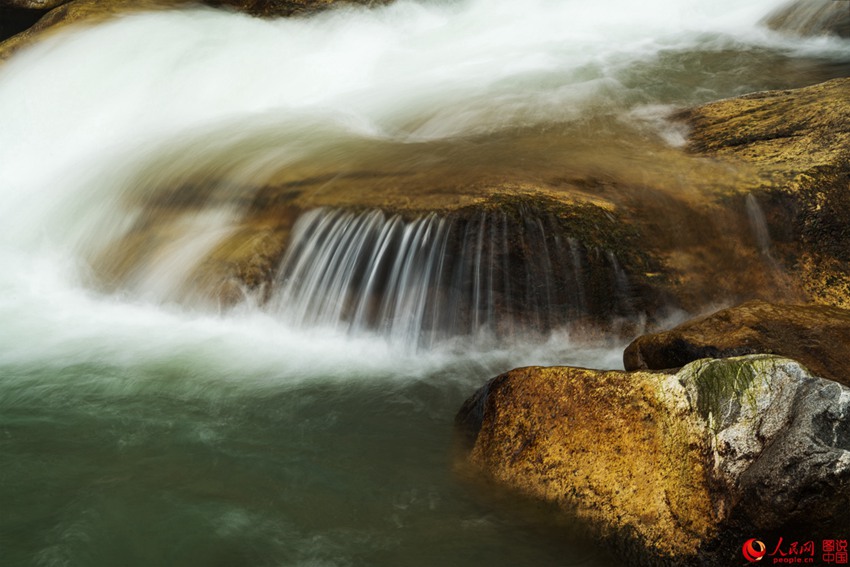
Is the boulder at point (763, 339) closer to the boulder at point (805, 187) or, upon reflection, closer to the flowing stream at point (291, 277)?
the flowing stream at point (291, 277)

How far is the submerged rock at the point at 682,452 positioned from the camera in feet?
12.6

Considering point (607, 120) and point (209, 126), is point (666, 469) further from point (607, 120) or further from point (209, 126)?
point (209, 126)

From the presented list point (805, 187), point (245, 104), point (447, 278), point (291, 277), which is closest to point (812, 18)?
point (805, 187)

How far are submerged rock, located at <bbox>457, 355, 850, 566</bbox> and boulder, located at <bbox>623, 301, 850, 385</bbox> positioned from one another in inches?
30.7

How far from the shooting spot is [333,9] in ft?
46.9

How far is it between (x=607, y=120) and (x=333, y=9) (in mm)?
7022

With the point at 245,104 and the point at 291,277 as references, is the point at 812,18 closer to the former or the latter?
the point at 245,104

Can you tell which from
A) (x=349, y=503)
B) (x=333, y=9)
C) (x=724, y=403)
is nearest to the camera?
(x=724, y=403)

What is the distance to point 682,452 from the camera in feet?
14.1

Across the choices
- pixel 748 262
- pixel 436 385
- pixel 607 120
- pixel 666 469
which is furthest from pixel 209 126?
pixel 666 469

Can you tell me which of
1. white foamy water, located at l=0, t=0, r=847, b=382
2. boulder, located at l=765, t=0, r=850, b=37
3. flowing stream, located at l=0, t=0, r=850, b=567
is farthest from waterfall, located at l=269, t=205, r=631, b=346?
boulder, located at l=765, t=0, r=850, b=37

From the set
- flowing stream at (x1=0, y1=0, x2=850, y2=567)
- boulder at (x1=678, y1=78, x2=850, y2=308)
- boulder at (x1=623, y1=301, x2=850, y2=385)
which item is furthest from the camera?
boulder at (x1=678, y1=78, x2=850, y2=308)

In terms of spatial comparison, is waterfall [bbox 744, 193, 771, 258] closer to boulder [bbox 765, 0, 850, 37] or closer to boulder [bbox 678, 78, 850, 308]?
boulder [bbox 678, 78, 850, 308]

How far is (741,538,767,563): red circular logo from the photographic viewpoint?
3867mm
